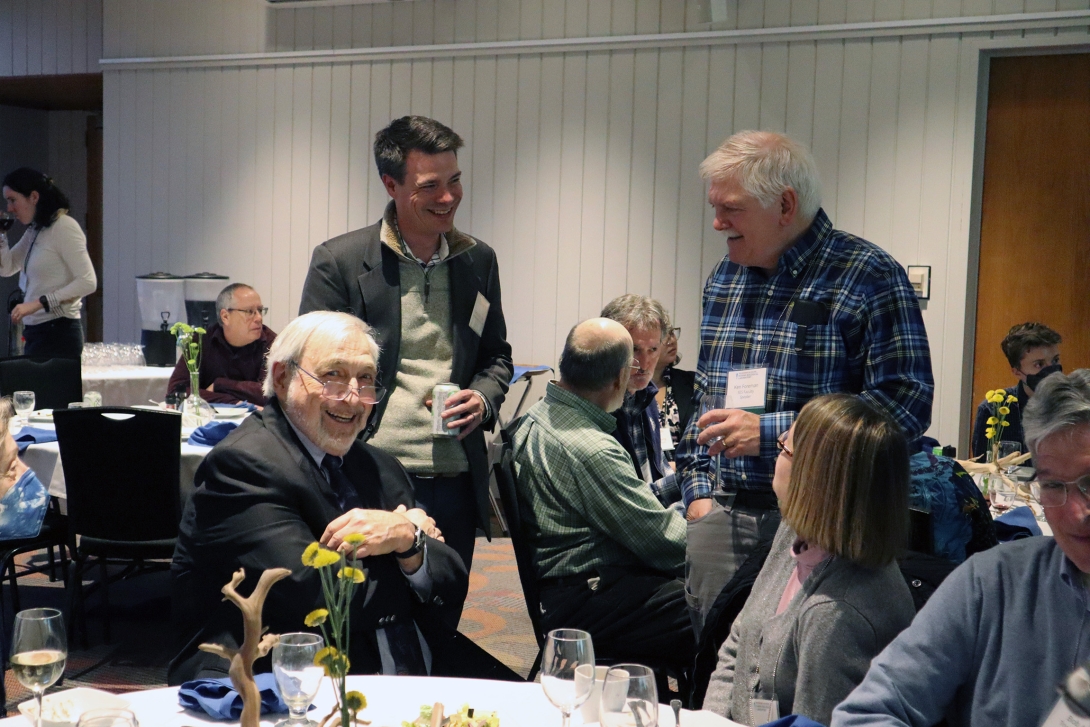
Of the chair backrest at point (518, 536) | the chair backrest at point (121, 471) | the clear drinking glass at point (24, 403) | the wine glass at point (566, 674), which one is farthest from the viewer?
the clear drinking glass at point (24, 403)

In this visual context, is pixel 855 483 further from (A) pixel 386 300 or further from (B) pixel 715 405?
(A) pixel 386 300

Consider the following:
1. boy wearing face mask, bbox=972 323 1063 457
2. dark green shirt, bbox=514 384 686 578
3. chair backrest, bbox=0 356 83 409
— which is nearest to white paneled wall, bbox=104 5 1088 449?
boy wearing face mask, bbox=972 323 1063 457

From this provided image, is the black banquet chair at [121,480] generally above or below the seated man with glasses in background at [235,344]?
below

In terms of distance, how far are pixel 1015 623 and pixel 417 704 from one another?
909 mm

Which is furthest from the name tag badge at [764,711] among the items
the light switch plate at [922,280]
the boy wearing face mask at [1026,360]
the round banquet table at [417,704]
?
the light switch plate at [922,280]

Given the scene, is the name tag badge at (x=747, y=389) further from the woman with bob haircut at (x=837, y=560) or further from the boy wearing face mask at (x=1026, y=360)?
the boy wearing face mask at (x=1026, y=360)

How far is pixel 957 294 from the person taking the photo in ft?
20.2

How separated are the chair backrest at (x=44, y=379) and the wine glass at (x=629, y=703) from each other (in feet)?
15.2

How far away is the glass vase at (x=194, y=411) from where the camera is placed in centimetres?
456

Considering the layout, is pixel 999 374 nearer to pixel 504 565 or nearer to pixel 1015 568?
pixel 504 565

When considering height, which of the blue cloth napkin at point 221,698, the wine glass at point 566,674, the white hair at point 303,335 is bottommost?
the blue cloth napkin at point 221,698

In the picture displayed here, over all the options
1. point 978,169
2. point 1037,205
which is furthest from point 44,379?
point 1037,205

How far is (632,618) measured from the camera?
288 centimetres

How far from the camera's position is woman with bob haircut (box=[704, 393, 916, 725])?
1.76 metres
